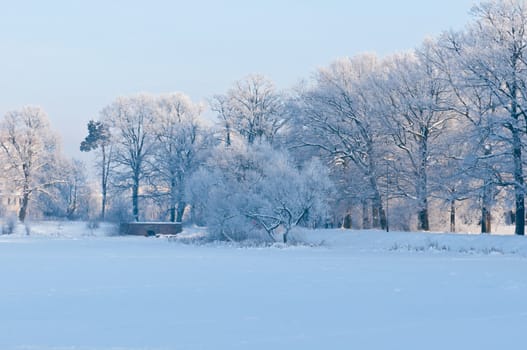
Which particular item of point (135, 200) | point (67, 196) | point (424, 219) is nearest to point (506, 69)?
point (424, 219)

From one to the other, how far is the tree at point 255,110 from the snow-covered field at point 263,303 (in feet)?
89.0

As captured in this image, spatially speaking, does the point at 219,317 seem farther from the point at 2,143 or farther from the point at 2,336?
the point at 2,143

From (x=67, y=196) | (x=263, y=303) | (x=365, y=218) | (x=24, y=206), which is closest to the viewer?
(x=263, y=303)

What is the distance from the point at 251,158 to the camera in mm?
48688

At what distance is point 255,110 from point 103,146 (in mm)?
16771

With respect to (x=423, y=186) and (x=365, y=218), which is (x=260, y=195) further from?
(x=365, y=218)

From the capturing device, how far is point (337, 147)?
51.3 metres

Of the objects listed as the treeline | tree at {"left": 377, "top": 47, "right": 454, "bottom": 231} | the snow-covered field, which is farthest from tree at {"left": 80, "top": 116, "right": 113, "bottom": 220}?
the snow-covered field

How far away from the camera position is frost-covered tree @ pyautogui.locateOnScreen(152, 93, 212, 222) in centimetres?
6216

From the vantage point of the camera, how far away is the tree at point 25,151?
6338 centimetres

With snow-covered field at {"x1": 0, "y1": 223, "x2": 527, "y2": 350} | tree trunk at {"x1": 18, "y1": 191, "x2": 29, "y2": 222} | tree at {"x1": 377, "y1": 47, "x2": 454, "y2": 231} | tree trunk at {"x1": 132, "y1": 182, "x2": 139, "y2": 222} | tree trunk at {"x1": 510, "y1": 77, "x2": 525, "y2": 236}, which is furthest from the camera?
tree trunk at {"x1": 132, "y1": 182, "x2": 139, "y2": 222}

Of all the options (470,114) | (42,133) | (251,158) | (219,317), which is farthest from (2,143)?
(219,317)

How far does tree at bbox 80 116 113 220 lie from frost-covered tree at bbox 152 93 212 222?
16.2ft

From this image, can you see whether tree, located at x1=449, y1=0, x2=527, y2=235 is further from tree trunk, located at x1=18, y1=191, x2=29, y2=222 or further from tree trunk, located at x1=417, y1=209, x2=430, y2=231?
tree trunk, located at x1=18, y1=191, x2=29, y2=222
